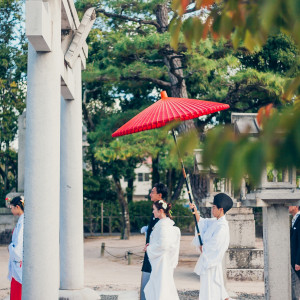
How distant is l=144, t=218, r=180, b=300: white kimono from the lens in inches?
238

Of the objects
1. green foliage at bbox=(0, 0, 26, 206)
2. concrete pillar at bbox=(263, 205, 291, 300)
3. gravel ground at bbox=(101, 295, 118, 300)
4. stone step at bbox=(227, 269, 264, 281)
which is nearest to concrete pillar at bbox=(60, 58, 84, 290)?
gravel ground at bbox=(101, 295, 118, 300)

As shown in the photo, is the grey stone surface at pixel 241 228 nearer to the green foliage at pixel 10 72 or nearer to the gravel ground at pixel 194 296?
the gravel ground at pixel 194 296

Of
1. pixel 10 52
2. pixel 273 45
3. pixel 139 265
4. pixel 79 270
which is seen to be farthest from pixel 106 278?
pixel 10 52

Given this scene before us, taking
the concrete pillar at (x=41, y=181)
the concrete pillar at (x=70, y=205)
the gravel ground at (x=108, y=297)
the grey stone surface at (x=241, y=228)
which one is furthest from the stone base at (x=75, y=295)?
the grey stone surface at (x=241, y=228)

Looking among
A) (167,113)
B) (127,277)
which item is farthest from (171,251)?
(127,277)

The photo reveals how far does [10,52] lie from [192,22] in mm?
19934

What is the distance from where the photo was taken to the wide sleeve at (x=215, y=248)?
6133mm

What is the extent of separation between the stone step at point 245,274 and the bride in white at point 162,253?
405 cm

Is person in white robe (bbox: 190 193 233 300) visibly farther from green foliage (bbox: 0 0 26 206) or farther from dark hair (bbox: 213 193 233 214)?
green foliage (bbox: 0 0 26 206)

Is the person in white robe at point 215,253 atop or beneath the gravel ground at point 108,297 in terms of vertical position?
atop

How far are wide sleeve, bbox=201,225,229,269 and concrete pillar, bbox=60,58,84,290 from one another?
1904mm

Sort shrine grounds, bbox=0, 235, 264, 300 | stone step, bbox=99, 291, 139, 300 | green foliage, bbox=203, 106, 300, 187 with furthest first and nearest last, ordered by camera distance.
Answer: shrine grounds, bbox=0, 235, 264, 300, stone step, bbox=99, 291, 139, 300, green foliage, bbox=203, 106, 300, 187

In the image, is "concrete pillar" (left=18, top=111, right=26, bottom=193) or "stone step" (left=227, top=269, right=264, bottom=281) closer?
"stone step" (left=227, top=269, right=264, bottom=281)

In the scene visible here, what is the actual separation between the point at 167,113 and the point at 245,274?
5.52 meters
